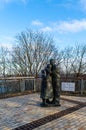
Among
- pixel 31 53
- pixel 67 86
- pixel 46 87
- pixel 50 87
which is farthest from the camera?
pixel 31 53

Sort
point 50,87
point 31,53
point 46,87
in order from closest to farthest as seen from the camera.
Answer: point 46,87, point 50,87, point 31,53

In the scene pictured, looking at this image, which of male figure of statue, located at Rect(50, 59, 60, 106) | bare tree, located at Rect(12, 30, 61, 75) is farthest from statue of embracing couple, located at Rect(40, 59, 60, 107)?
bare tree, located at Rect(12, 30, 61, 75)

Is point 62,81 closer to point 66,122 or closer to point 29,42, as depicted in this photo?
point 66,122

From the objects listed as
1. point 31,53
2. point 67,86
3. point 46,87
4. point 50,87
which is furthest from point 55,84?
point 31,53

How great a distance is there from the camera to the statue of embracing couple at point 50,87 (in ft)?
25.0

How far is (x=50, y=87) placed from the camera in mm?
7777

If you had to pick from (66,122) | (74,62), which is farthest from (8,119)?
(74,62)

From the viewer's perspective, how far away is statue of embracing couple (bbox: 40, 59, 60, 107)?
763 cm

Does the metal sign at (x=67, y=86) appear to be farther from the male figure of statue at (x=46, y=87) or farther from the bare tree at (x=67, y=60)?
the bare tree at (x=67, y=60)

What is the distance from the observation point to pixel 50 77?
791cm

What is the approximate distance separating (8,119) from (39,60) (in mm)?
17419

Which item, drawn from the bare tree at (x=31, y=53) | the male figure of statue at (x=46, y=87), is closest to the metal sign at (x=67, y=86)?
the male figure of statue at (x=46, y=87)

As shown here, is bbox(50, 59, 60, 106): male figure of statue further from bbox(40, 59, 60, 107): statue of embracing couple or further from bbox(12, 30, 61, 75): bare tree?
bbox(12, 30, 61, 75): bare tree

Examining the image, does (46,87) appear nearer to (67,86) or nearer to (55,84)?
(55,84)
